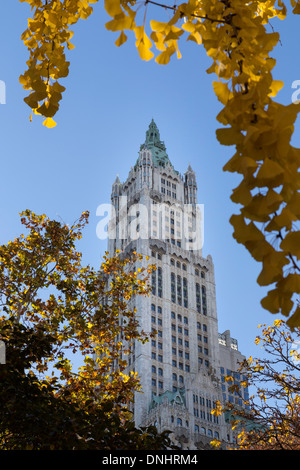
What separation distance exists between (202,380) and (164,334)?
28.7 feet

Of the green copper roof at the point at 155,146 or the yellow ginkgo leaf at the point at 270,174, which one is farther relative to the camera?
the green copper roof at the point at 155,146

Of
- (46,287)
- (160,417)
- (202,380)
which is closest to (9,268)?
(46,287)

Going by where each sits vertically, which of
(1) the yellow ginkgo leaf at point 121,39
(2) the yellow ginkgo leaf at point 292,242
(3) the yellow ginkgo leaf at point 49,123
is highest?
(3) the yellow ginkgo leaf at point 49,123

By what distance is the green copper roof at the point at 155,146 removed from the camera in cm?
10369

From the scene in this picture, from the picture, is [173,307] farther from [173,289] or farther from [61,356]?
[61,356]

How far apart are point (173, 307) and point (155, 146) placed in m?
37.1

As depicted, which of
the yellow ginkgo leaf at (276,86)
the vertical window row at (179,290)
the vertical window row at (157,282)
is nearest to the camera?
the yellow ginkgo leaf at (276,86)

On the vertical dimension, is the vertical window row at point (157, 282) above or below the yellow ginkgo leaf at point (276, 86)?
above

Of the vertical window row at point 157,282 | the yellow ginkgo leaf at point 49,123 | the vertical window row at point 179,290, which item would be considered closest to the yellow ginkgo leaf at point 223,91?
the yellow ginkgo leaf at point 49,123

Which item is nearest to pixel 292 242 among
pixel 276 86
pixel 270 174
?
pixel 270 174

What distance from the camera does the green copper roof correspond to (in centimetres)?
10369

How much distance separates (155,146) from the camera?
110m

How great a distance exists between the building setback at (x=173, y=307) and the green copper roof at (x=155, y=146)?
1.14 ft

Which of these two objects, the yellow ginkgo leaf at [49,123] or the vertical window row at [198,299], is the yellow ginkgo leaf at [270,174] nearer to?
the yellow ginkgo leaf at [49,123]
